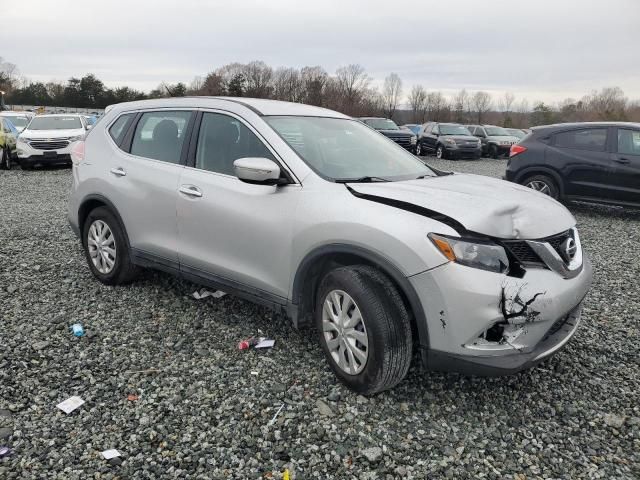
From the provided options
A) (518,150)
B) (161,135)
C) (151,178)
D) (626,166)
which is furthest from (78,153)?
(626,166)

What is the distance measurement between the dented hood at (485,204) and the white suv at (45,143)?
46.2 ft

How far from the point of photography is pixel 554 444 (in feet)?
8.90

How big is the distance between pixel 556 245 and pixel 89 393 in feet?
9.55

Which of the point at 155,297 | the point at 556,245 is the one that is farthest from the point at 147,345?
the point at 556,245

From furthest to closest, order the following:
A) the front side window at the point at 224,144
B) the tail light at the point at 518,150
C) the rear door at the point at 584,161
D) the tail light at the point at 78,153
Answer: the tail light at the point at 518,150
the rear door at the point at 584,161
the tail light at the point at 78,153
the front side window at the point at 224,144

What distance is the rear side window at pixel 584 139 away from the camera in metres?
8.88

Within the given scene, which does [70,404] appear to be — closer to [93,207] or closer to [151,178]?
[151,178]

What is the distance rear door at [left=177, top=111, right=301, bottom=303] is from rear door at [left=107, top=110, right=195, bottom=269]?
0.48 ft

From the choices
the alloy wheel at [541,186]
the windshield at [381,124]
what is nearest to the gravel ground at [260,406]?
the alloy wheel at [541,186]

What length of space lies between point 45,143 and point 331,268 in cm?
1498

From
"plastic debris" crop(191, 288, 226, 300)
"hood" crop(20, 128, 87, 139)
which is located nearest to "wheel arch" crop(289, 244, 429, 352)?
"plastic debris" crop(191, 288, 226, 300)

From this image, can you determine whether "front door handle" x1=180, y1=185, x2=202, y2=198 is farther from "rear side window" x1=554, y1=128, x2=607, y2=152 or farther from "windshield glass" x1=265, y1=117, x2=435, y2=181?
"rear side window" x1=554, y1=128, x2=607, y2=152

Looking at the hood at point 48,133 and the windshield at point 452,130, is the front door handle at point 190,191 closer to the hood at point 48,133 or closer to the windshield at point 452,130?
the hood at point 48,133

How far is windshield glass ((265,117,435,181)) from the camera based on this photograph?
11.3ft
